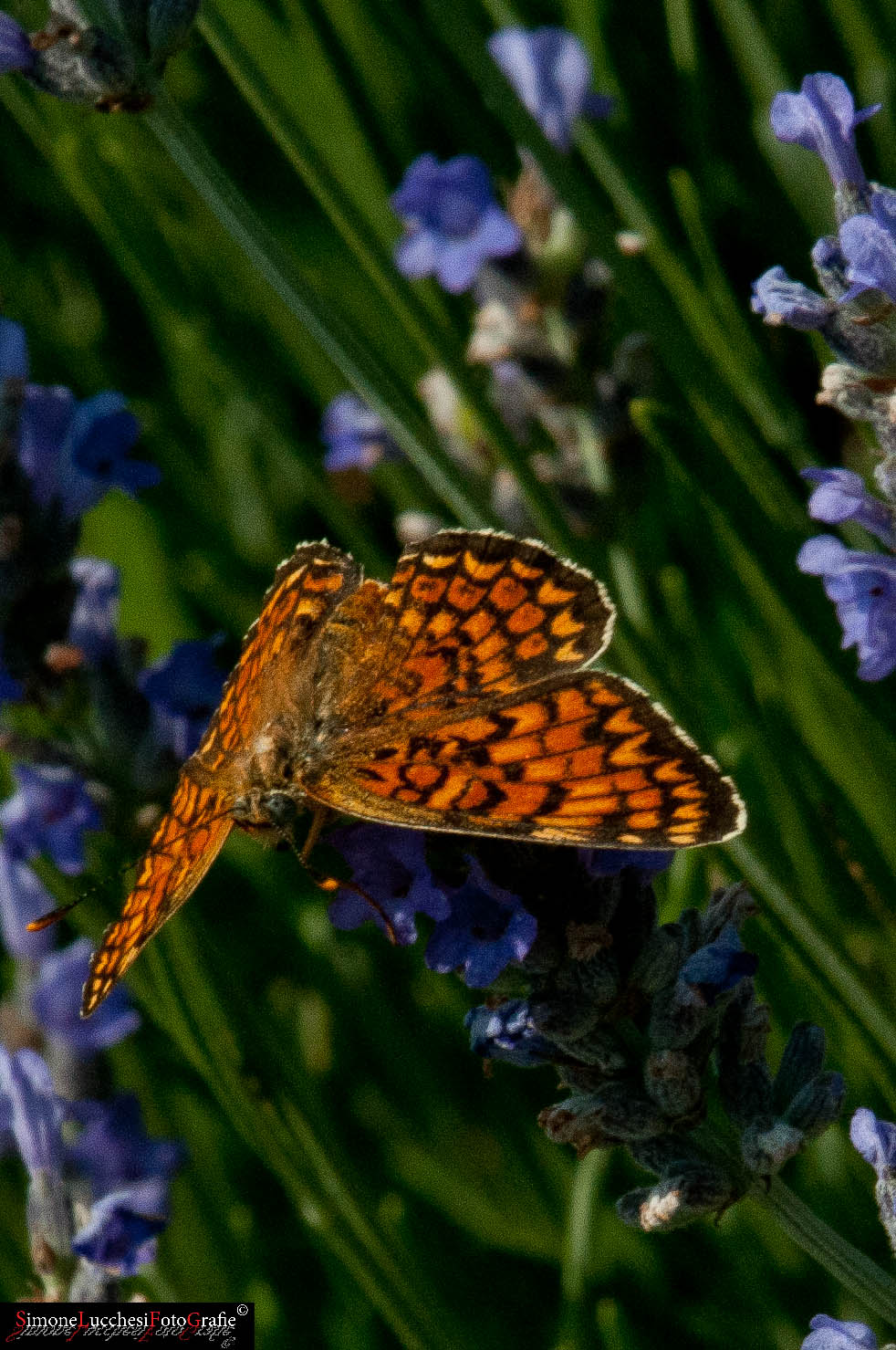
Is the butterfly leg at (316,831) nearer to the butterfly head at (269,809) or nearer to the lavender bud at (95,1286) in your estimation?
the butterfly head at (269,809)

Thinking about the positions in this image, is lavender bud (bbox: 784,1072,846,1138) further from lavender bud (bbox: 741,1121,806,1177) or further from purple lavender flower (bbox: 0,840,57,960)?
purple lavender flower (bbox: 0,840,57,960)

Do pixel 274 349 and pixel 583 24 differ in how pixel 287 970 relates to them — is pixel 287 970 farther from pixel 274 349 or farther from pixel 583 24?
pixel 583 24

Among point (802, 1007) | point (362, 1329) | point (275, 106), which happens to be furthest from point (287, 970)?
point (275, 106)

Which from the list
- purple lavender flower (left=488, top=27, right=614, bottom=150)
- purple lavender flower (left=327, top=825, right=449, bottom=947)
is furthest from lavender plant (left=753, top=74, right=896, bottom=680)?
purple lavender flower (left=488, top=27, right=614, bottom=150)

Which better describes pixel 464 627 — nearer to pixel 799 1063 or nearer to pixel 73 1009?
pixel 799 1063

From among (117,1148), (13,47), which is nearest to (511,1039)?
(117,1148)

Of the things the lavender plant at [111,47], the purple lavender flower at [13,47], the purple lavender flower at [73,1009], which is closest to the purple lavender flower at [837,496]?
the lavender plant at [111,47]
